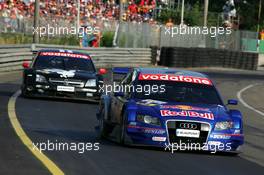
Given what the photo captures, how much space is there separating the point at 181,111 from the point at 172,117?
21cm

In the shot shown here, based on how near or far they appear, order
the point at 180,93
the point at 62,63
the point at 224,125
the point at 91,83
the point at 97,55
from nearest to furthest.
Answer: the point at 224,125, the point at 180,93, the point at 91,83, the point at 62,63, the point at 97,55

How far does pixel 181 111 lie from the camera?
1260 cm

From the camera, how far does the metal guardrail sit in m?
33.9

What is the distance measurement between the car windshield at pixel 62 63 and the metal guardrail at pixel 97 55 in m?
10.0

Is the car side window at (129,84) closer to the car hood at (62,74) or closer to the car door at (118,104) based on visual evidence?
the car door at (118,104)

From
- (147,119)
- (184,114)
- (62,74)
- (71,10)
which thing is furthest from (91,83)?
(71,10)

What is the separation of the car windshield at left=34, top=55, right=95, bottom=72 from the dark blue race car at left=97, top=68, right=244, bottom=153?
9.19 metres

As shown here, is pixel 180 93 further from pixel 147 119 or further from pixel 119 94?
pixel 147 119

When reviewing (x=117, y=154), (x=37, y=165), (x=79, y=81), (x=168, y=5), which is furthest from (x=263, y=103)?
(x=168, y=5)

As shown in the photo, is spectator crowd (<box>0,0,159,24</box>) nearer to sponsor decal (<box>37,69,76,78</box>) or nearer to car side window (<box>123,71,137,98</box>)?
sponsor decal (<box>37,69,76,78</box>)

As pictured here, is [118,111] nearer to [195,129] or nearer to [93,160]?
[195,129]

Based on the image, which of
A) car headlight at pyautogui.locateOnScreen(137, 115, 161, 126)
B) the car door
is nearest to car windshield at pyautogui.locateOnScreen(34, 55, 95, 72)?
the car door

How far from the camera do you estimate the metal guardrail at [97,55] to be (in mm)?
33875

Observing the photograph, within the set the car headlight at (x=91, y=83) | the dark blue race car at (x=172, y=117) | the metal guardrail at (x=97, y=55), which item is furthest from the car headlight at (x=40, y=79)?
the metal guardrail at (x=97, y=55)
